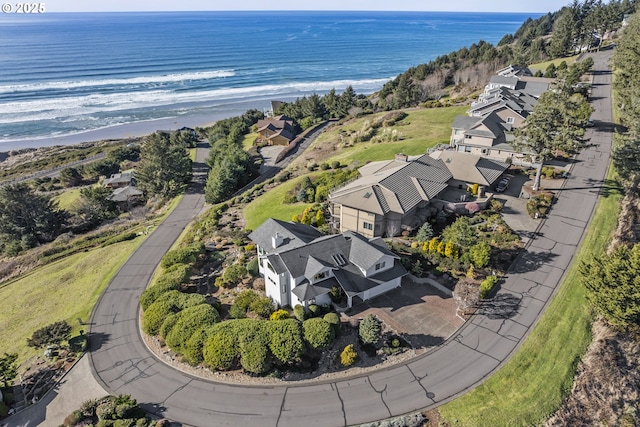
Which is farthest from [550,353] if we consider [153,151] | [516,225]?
[153,151]

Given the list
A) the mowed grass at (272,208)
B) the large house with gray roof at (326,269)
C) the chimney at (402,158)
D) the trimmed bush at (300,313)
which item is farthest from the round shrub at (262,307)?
the chimney at (402,158)

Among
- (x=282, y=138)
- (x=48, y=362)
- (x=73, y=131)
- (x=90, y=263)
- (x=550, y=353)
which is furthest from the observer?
(x=73, y=131)

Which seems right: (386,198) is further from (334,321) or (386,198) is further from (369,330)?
(369,330)

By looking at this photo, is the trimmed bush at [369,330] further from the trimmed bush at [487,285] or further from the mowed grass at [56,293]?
the mowed grass at [56,293]

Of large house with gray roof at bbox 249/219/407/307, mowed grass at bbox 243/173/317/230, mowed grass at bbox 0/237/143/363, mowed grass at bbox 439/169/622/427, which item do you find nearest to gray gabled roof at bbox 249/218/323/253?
large house with gray roof at bbox 249/219/407/307

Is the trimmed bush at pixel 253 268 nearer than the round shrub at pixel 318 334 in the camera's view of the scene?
No

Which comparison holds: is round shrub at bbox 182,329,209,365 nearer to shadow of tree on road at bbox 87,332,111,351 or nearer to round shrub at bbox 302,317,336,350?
round shrub at bbox 302,317,336,350

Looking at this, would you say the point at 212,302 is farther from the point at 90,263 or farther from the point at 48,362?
the point at 90,263
